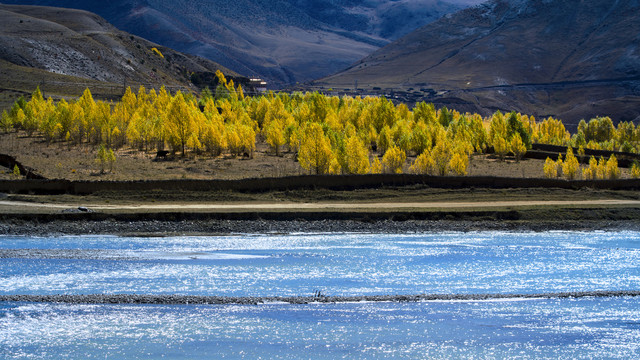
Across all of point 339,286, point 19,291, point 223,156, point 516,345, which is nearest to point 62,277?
point 19,291

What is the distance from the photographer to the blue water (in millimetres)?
25984

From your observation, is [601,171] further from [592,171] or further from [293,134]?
[293,134]

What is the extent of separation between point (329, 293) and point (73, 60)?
422 ft

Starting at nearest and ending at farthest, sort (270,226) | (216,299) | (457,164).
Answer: (216,299) → (270,226) → (457,164)

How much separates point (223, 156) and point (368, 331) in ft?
173

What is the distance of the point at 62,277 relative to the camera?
3491 cm

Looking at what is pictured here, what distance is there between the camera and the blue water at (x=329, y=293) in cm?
2598

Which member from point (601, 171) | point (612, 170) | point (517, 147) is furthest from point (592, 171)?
point (517, 147)

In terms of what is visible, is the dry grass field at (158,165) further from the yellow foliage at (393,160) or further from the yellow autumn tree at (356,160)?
the yellow foliage at (393,160)

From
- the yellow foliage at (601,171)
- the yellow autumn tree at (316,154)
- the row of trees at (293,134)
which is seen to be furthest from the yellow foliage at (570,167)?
the yellow autumn tree at (316,154)

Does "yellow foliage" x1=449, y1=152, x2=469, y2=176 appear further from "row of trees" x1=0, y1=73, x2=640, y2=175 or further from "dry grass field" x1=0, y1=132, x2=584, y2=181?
"dry grass field" x1=0, y1=132, x2=584, y2=181

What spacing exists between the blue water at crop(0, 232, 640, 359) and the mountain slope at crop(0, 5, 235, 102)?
3358 inches

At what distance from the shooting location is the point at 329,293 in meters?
32.6

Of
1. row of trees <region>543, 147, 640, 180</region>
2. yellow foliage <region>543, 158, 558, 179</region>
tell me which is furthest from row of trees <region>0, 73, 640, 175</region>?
row of trees <region>543, 147, 640, 180</region>
